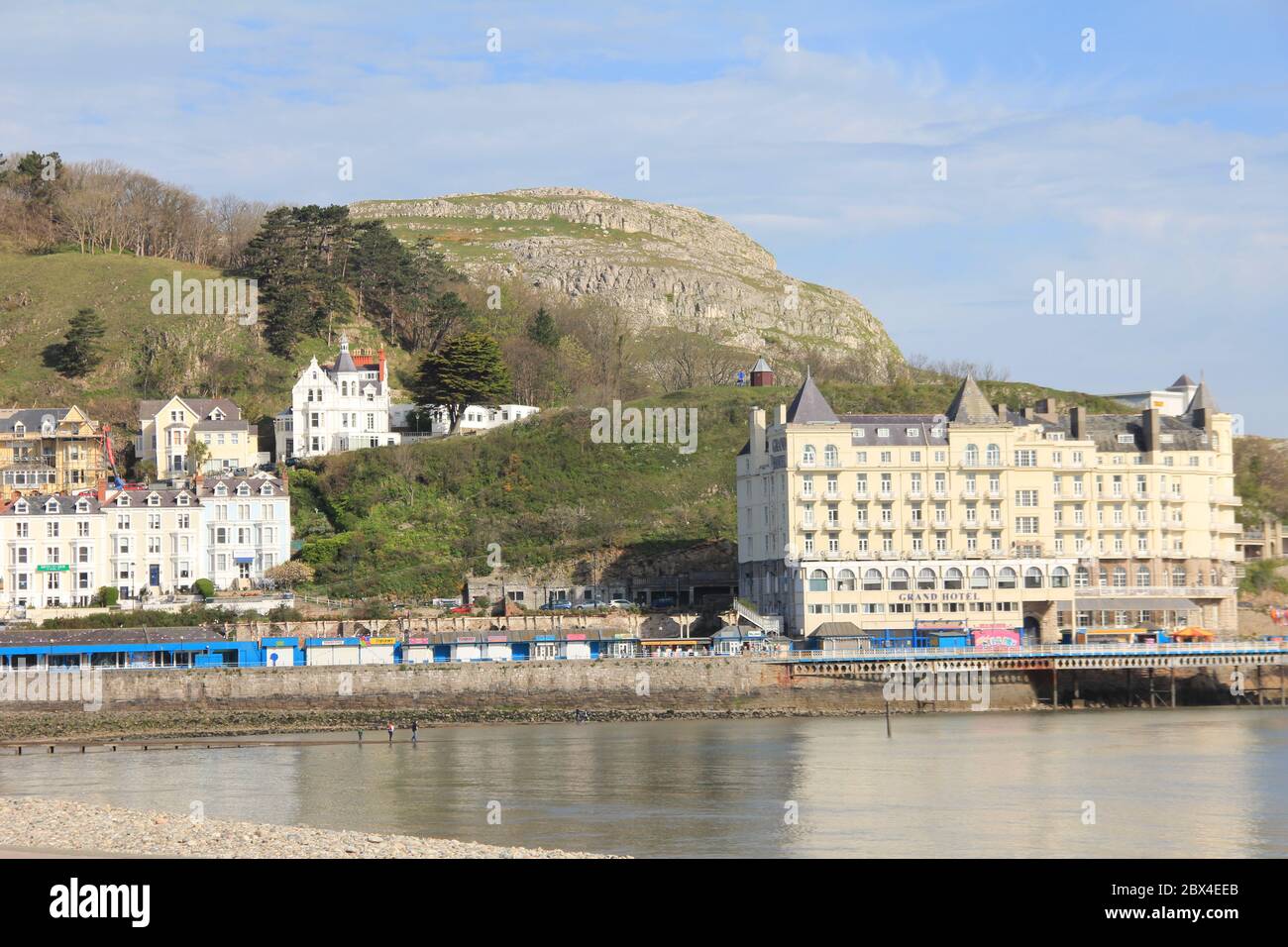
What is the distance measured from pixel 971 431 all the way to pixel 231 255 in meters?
60.4

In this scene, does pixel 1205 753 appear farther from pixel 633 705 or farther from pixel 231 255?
pixel 231 255

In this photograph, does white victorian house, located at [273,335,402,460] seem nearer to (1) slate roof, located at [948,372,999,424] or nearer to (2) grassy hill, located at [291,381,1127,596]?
(2) grassy hill, located at [291,381,1127,596]

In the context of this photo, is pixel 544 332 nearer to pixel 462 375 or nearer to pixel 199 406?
pixel 462 375

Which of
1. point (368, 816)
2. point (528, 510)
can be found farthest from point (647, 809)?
point (528, 510)

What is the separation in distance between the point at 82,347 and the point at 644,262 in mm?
57974

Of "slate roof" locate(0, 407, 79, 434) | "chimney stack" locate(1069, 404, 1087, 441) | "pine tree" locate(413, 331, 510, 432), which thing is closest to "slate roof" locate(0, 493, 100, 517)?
"slate roof" locate(0, 407, 79, 434)

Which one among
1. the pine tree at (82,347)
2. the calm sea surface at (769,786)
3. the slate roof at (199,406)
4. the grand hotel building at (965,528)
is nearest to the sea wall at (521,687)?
→ the grand hotel building at (965,528)

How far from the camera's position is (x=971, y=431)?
74.2 meters

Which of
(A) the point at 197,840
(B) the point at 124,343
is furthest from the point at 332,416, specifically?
(A) the point at 197,840

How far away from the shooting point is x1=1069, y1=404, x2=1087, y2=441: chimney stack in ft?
259

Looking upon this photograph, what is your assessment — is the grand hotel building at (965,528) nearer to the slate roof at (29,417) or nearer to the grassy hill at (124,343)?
the grassy hill at (124,343)

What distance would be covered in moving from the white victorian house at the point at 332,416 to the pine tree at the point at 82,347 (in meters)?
14.6

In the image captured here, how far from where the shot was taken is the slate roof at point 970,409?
247 ft

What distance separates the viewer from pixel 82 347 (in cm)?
9888
